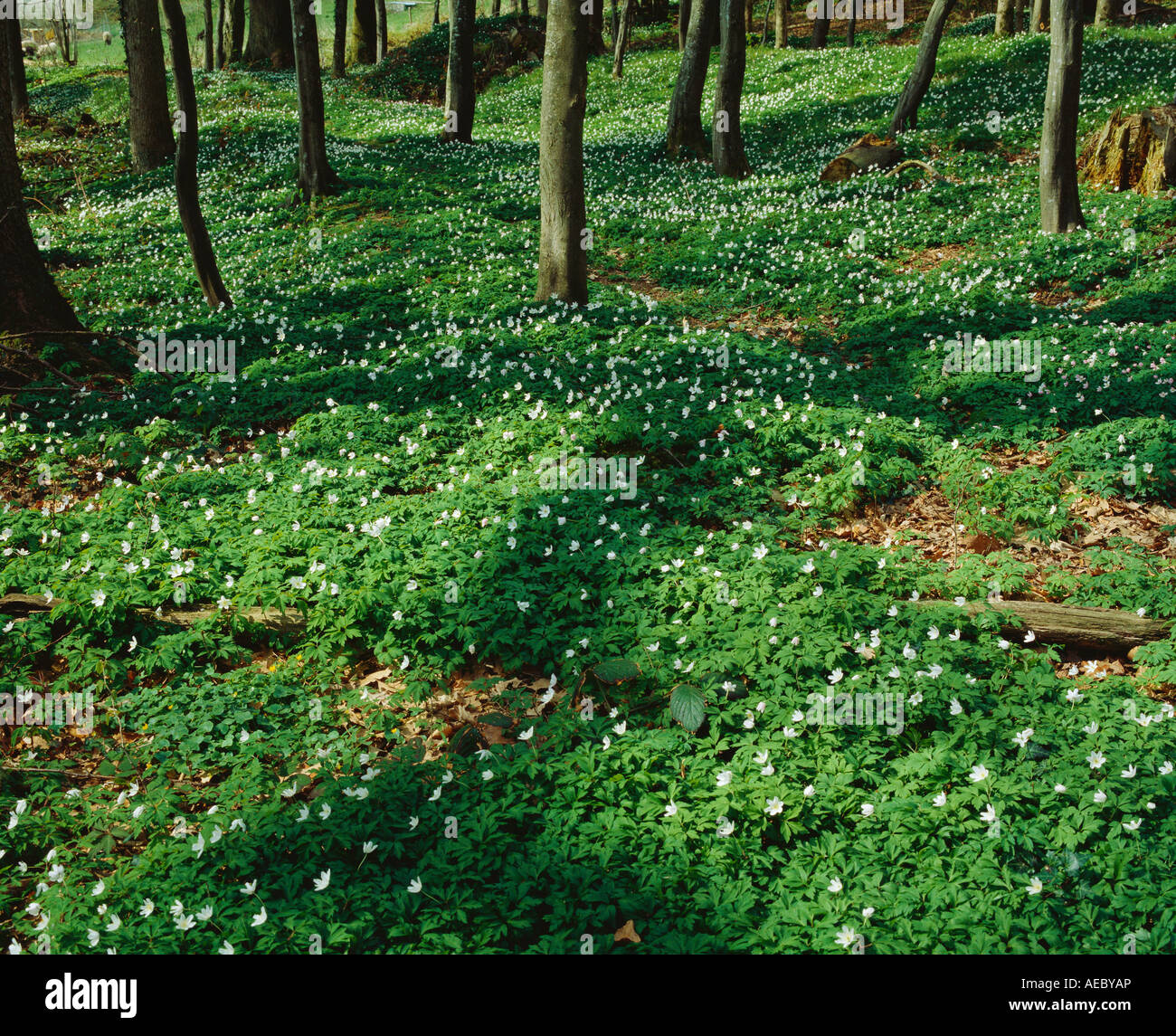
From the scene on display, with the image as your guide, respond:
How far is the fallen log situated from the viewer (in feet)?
16.8

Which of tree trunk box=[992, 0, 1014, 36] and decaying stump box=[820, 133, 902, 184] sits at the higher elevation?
tree trunk box=[992, 0, 1014, 36]

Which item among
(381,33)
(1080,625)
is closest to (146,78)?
(1080,625)

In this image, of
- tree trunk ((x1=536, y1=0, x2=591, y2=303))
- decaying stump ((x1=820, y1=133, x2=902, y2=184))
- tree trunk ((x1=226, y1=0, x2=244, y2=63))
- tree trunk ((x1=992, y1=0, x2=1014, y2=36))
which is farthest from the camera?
tree trunk ((x1=226, y1=0, x2=244, y2=63))

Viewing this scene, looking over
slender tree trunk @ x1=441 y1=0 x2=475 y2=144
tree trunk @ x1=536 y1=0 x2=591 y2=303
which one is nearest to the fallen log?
tree trunk @ x1=536 y1=0 x2=591 y2=303

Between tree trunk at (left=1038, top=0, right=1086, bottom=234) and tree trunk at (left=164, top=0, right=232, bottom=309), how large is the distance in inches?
453

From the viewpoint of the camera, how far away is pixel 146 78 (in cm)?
1803

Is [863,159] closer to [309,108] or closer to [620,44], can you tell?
[309,108]

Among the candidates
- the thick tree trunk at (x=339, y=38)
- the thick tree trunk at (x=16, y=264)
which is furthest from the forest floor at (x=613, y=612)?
the thick tree trunk at (x=339, y=38)

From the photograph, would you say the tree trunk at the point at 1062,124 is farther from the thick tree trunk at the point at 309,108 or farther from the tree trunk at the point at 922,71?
the thick tree trunk at the point at 309,108

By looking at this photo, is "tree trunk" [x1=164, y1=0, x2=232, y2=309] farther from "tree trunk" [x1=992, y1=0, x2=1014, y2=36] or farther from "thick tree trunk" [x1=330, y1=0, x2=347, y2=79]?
"tree trunk" [x1=992, y1=0, x2=1014, y2=36]

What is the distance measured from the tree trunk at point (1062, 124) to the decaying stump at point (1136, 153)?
5.98 ft

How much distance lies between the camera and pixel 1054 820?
3848mm
